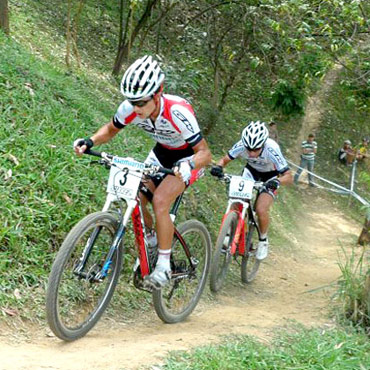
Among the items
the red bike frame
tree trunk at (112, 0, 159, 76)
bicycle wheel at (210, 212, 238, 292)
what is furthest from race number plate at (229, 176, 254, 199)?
tree trunk at (112, 0, 159, 76)

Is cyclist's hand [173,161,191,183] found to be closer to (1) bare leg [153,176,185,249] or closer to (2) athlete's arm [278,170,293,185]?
(1) bare leg [153,176,185,249]

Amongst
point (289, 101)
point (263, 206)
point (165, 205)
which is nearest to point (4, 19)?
point (263, 206)

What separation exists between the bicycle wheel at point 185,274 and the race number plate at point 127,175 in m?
0.96

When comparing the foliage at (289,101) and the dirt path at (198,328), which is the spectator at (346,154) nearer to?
the foliage at (289,101)

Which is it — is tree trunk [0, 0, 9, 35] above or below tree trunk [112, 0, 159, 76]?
below

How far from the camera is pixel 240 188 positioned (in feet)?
23.4

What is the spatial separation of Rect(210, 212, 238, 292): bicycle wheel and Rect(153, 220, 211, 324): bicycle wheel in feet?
2.38

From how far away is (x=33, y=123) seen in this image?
7.00 meters

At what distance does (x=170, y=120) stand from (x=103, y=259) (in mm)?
1267

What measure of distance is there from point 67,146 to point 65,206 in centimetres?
116

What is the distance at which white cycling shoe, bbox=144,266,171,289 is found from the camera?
5.07m

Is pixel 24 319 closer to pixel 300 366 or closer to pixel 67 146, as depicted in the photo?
pixel 300 366

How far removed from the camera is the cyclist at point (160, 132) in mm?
4695

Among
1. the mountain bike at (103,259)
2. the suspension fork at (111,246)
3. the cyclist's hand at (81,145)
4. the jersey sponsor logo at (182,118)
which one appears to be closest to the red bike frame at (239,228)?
the mountain bike at (103,259)
